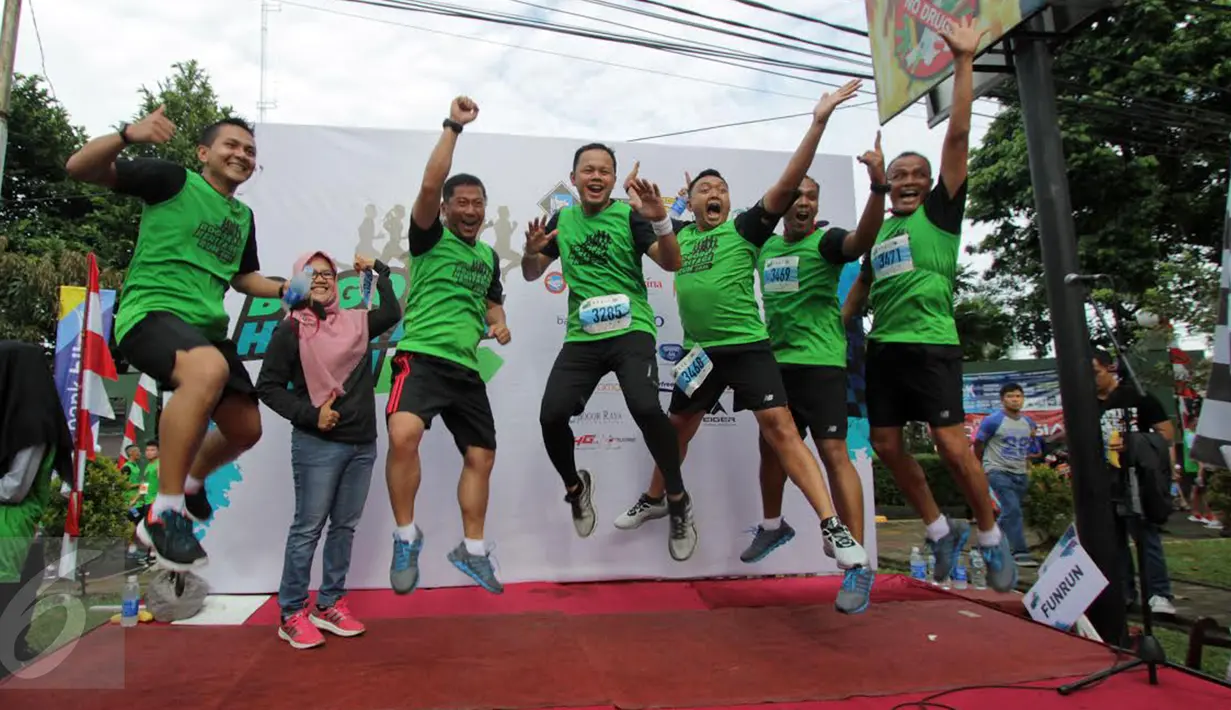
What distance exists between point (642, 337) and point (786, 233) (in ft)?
3.59

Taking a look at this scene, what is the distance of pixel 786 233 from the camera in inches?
160

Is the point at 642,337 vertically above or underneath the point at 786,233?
underneath

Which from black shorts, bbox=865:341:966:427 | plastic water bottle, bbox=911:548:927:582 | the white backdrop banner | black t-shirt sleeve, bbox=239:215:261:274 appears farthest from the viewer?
plastic water bottle, bbox=911:548:927:582

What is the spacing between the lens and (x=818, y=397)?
3.73 m

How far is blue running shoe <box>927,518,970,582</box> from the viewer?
380 centimetres

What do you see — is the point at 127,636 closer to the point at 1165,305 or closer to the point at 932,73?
the point at 932,73

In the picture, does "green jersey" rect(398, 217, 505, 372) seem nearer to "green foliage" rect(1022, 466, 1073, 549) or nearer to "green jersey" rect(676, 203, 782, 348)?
"green jersey" rect(676, 203, 782, 348)

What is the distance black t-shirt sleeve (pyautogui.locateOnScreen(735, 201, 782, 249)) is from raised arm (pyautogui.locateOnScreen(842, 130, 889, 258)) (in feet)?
1.30

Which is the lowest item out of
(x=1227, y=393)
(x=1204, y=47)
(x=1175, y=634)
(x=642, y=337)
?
(x=1175, y=634)

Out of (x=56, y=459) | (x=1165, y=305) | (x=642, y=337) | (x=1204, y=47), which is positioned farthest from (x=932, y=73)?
(x=1204, y=47)

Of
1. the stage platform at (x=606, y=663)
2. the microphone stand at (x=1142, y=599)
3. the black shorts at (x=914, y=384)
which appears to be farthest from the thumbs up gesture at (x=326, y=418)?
the microphone stand at (x=1142, y=599)

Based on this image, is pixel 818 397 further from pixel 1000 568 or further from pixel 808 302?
pixel 1000 568

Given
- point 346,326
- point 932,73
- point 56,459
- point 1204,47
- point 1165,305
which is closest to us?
point 56,459

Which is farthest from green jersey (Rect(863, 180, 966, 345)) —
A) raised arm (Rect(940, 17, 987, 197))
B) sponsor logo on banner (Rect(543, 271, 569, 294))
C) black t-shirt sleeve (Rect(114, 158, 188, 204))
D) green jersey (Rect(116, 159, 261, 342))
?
black t-shirt sleeve (Rect(114, 158, 188, 204))
